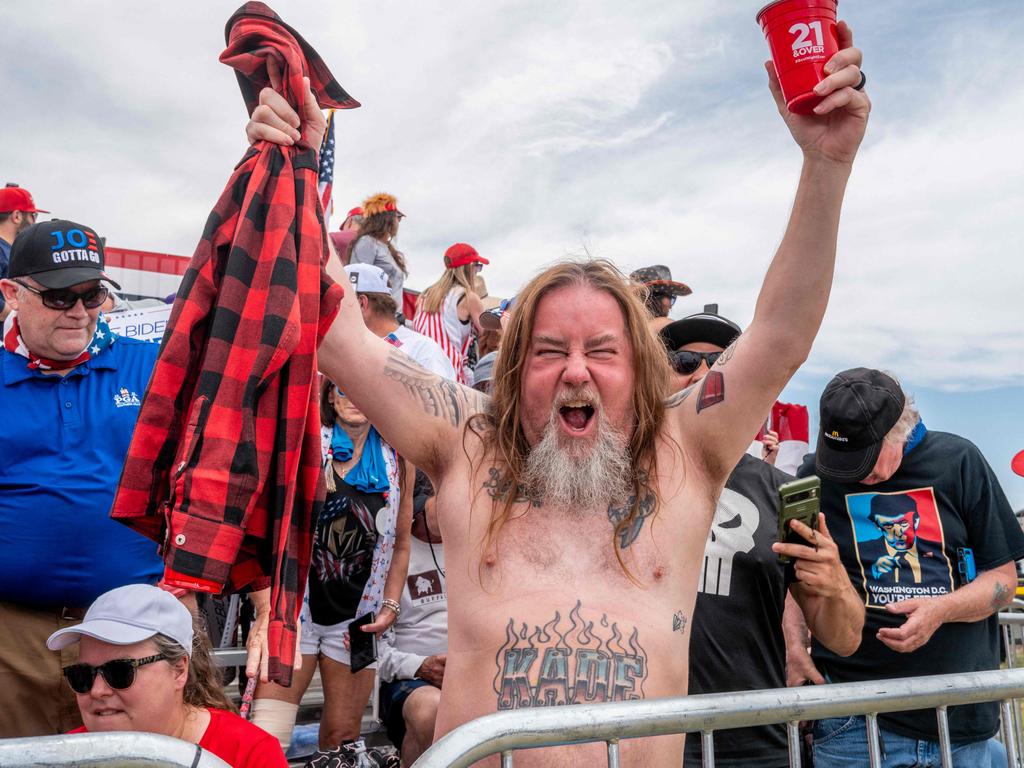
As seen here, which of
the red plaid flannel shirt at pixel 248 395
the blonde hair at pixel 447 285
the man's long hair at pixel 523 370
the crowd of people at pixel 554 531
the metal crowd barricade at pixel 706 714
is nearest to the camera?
the metal crowd barricade at pixel 706 714

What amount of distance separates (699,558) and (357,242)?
5.20m

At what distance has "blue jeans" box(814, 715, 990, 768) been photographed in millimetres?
3184

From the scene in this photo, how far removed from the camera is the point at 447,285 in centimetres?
725

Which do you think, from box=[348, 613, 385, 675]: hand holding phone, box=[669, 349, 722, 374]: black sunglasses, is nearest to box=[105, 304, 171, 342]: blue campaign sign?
box=[348, 613, 385, 675]: hand holding phone

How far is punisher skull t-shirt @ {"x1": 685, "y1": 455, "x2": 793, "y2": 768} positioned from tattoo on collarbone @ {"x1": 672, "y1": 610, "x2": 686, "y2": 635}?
510 mm

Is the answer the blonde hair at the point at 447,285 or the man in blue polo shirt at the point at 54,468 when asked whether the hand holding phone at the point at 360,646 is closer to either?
the man in blue polo shirt at the point at 54,468

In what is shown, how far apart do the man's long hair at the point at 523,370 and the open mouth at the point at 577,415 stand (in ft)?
0.43

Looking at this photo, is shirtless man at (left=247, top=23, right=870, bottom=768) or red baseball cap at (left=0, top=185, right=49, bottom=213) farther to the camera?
red baseball cap at (left=0, top=185, right=49, bottom=213)

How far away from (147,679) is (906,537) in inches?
109

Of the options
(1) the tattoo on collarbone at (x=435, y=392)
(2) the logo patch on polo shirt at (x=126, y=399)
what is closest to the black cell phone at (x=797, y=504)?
(1) the tattoo on collarbone at (x=435, y=392)

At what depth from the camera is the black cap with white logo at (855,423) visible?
11.0 feet

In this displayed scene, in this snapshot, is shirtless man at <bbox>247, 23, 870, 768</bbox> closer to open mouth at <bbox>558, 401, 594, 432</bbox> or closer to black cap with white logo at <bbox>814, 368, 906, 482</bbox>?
open mouth at <bbox>558, 401, 594, 432</bbox>

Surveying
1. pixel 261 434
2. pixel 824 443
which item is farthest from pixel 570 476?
pixel 824 443

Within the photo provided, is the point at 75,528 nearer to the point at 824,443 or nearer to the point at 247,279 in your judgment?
the point at 247,279
